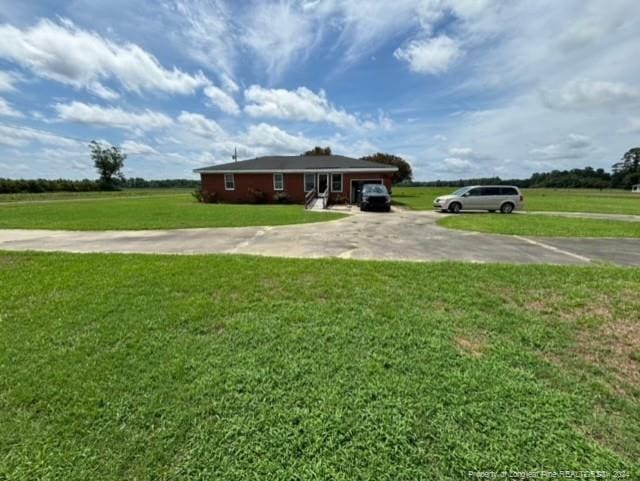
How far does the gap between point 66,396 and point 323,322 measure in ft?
7.92

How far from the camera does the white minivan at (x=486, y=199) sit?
17219mm

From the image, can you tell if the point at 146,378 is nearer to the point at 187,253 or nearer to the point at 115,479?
the point at 115,479

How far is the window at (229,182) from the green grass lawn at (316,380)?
21.0 meters

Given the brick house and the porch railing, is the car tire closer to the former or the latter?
the brick house

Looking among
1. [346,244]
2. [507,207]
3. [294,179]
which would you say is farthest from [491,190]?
[294,179]

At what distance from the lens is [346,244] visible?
324 inches

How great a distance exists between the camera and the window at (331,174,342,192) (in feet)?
76.7

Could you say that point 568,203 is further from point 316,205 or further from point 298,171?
point 298,171

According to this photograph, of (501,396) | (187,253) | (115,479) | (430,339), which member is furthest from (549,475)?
(187,253)

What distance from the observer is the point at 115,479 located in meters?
1.72

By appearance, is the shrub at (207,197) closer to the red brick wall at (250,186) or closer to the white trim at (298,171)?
the red brick wall at (250,186)

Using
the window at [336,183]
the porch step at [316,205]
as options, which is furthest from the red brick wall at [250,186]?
the porch step at [316,205]

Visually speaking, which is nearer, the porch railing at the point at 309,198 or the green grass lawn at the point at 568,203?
the green grass lawn at the point at 568,203

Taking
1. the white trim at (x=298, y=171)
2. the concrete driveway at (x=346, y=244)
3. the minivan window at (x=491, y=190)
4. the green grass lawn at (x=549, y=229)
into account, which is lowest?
the concrete driveway at (x=346, y=244)
